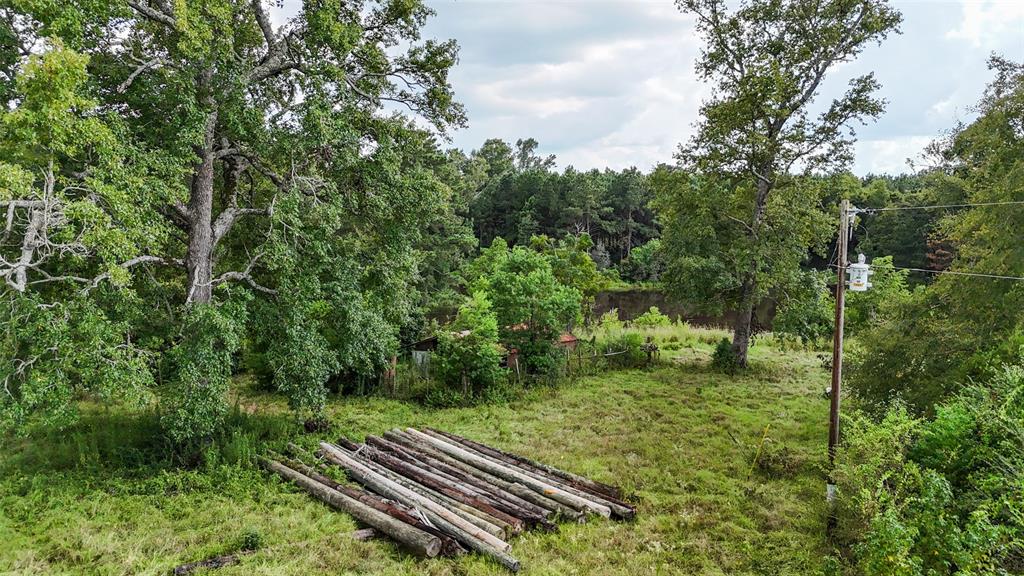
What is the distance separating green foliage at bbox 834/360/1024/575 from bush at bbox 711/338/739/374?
935cm

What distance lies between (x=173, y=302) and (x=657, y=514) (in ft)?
33.1

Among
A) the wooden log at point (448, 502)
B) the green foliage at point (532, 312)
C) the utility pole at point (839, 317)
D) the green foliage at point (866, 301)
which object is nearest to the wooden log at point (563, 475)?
the wooden log at point (448, 502)

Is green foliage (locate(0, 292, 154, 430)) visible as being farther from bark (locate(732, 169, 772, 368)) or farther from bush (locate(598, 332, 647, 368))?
bark (locate(732, 169, 772, 368))

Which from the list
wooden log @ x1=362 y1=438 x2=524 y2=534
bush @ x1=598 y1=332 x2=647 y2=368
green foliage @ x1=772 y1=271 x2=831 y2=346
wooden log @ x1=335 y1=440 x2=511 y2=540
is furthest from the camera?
bush @ x1=598 y1=332 x2=647 y2=368

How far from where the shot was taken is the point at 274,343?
9375 mm

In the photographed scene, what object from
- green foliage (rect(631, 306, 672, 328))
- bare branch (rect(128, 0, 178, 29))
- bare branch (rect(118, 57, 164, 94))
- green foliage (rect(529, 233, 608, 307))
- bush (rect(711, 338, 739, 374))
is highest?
bare branch (rect(128, 0, 178, 29))

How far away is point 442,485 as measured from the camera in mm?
7805

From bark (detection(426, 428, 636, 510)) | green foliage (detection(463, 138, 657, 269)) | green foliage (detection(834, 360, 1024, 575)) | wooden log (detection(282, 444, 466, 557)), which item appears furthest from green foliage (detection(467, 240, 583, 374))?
green foliage (detection(463, 138, 657, 269))

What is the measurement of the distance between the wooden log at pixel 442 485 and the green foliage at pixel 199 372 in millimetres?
2716

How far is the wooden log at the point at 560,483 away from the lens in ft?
24.2

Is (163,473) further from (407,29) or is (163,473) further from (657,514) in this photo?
(407,29)

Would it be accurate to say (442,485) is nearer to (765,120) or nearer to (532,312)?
(532,312)

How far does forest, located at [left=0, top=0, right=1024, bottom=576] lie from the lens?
599 cm

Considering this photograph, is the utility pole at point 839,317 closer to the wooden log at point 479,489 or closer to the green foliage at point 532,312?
the wooden log at point 479,489
